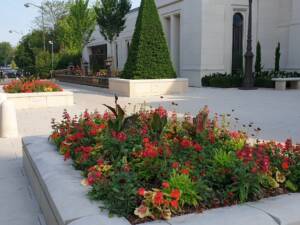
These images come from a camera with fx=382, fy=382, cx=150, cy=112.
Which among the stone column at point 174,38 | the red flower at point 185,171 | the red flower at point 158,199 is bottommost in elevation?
the red flower at point 158,199

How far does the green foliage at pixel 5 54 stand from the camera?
12294cm

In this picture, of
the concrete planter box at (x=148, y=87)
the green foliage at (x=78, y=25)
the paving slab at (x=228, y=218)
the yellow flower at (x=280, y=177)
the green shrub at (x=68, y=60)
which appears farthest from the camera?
the green shrub at (x=68, y=60)

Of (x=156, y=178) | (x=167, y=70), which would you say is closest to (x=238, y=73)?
(x=167, y=70)

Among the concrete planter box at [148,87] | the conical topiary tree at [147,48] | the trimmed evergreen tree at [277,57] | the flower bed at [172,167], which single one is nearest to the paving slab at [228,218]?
the flower bed at [172,167]

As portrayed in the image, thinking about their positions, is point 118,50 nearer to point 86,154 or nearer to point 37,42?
point 37,42

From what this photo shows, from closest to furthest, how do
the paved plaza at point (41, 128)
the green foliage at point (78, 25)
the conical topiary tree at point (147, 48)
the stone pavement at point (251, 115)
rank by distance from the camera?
the paved plaza at point (41, 128), the stone pavement at point (251, 115), the conical topiary tree at point (147, 48), the green foliage at point (78, 25)

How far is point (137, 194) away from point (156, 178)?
0.50m

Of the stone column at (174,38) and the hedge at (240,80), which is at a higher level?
the stone column at (174,38)

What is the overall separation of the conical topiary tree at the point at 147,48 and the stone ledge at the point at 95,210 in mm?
12775

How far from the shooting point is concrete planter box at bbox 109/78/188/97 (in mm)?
16212

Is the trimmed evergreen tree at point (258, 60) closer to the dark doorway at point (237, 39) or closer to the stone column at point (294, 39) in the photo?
the dark doorway at point (237, 39)

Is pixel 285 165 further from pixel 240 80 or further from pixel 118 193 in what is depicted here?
pixel 240 80

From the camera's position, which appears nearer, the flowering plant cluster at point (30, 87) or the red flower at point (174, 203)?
the red flower at point (174, 203)

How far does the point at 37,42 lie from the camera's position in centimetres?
5856
